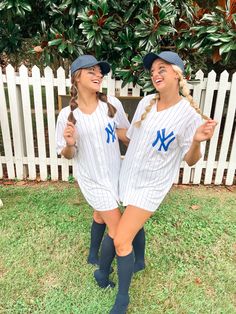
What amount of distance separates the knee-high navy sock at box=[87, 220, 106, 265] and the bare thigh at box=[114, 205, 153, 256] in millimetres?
501

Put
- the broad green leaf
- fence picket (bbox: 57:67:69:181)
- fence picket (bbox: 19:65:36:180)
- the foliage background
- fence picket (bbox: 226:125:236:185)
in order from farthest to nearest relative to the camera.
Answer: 1. fence picket (bbox: 226:125:236:185)
2. fence picket (bbox: 19:65:36:180)
3. fence picket (bbox: 57:67:69:181)
4. the broad green leaf
5. the foliage background

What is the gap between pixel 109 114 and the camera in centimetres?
232

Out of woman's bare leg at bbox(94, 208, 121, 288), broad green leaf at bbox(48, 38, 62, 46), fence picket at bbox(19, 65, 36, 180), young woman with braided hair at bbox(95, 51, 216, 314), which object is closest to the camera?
young woman with braided hair at bbox(95, 51, 216, 314)

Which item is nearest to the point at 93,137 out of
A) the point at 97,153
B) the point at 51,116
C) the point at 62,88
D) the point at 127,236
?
the point at 97,153

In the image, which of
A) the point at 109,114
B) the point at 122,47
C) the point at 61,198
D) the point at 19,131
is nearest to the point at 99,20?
the point at 122,47

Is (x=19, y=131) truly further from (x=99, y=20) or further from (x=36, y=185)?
(x=99, y=20)

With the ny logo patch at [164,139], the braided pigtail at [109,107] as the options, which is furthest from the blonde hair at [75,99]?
the ny logo patch at [164,139]

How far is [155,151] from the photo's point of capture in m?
2.16

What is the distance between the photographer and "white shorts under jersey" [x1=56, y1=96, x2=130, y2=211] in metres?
2.25

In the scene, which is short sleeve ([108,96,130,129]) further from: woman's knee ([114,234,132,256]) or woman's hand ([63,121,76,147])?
woman's knee ([114,234,132,256])

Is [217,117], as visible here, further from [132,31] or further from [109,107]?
[109,107]

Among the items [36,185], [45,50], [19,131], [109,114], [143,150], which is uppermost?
[45,50]

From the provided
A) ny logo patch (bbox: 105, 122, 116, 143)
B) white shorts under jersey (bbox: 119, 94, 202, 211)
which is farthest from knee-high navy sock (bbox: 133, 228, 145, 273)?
ny logo patch (bbox: 105, 122, 116, 143)

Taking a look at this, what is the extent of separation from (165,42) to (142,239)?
2.35 m
